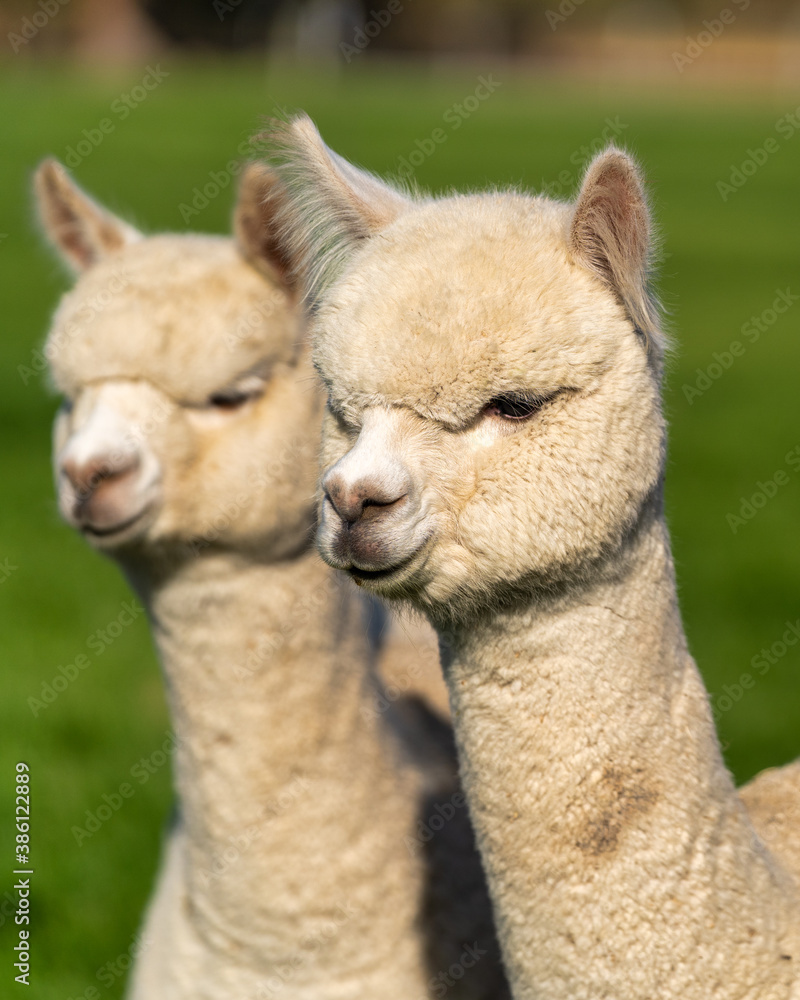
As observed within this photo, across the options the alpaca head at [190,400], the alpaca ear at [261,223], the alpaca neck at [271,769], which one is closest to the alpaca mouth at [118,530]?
the alpaca head at [190,400]

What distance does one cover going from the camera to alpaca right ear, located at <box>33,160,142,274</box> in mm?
3432

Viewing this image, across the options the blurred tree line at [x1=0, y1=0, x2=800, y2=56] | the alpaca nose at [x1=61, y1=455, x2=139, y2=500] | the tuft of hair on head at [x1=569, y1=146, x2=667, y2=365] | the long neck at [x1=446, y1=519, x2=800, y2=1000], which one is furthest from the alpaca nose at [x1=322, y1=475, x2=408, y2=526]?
the blurred tree line at [x1=0, y1=0, x2=800, y2=56]

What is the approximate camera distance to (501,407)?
203cm

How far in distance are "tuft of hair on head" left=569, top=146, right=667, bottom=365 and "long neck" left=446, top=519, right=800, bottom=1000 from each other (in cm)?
40

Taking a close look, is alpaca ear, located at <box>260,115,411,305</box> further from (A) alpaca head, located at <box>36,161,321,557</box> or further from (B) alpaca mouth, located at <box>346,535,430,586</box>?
(B) alpaca mouth, located at <box>346,535,430,586</box>

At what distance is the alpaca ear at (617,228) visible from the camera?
6.60ft

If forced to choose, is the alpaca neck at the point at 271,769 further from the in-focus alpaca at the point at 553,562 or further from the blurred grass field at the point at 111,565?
the blurred grass field at the point at 111,565

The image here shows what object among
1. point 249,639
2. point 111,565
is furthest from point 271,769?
point 111,565

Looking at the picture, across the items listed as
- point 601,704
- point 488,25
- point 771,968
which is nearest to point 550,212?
point 601,704

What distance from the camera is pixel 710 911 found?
2139 millimetres

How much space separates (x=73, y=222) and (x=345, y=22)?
5779cm

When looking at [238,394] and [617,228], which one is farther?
[238,394]

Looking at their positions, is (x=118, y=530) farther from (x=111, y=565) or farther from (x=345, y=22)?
(x=345, y=22)

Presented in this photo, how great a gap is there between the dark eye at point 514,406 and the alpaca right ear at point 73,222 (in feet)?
5.83
